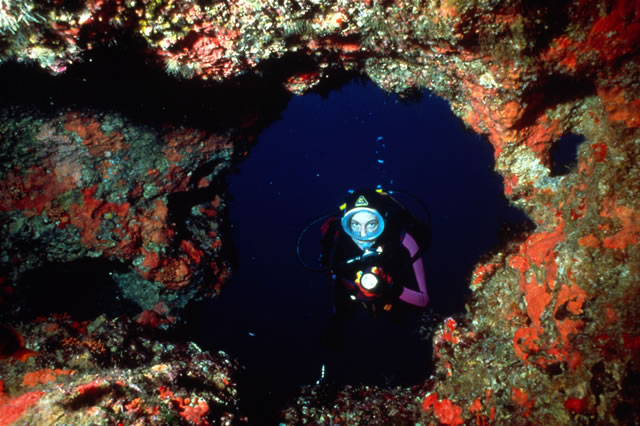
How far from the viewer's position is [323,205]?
6888 cm

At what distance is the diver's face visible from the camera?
4.80m

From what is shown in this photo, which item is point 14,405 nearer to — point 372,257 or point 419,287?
point 372,257

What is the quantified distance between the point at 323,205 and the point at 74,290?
63564 mm

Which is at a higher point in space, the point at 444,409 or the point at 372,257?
the point at 372,257

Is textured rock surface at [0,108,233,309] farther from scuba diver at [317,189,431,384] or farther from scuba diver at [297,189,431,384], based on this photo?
scuba diver at [317,189,431,384]

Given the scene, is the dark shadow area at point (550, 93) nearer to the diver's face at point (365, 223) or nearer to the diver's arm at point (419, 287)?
the diver's face at point (365, 223)

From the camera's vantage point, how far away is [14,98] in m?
3.71

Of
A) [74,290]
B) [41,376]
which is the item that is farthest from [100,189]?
[41,376]

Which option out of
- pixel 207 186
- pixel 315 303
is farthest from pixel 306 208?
pixel 207 186

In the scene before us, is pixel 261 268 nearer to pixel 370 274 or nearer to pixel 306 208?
pixel 306 208

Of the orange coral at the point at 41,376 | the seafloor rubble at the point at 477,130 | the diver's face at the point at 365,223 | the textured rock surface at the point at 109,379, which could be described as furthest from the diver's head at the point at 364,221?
the orange coral at the point at 41,376

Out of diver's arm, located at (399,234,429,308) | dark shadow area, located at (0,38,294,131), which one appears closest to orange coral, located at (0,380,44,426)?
dark shadow area, located at (0,38,294,131)

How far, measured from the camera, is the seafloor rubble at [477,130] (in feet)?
7.64

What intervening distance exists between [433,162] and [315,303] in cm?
→ 4307
